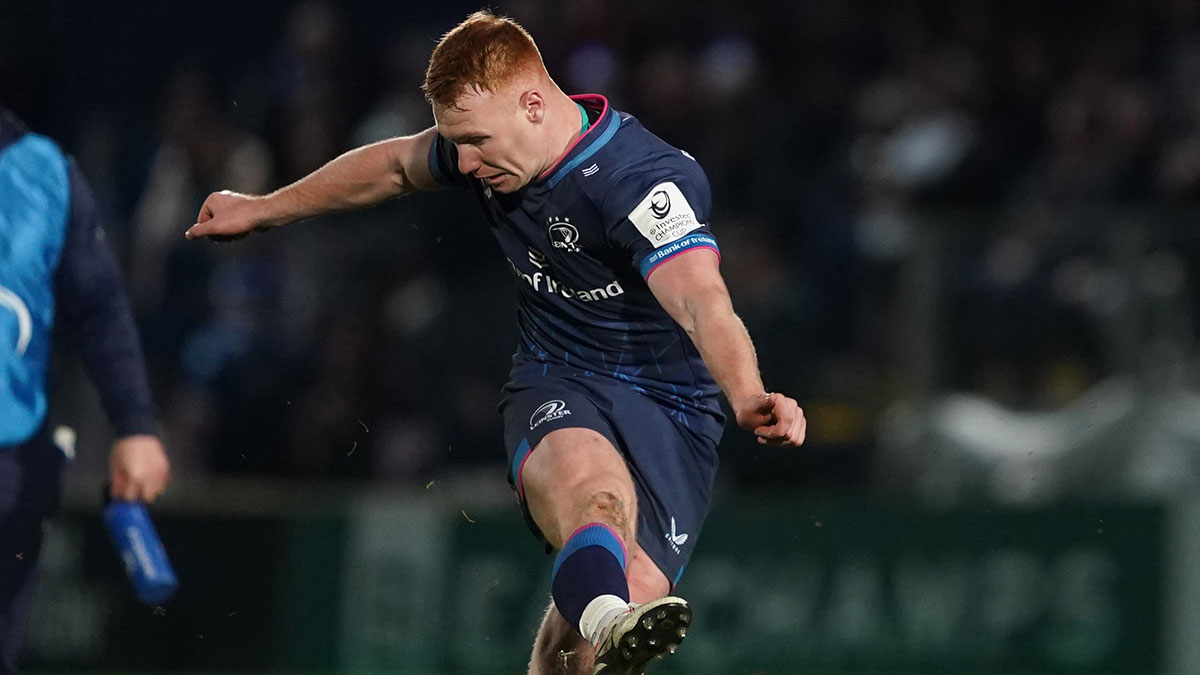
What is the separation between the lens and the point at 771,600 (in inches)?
428

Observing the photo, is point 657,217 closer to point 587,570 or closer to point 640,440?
point 640,440

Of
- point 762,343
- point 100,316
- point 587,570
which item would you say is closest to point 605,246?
point 587,570

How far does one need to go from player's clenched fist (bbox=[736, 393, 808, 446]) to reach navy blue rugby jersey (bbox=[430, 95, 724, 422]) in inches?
26.1

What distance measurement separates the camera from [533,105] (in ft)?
17.3

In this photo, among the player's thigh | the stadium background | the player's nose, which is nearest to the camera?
the player's thigh

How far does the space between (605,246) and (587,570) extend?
932 mm

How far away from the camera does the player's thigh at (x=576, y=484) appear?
518cm

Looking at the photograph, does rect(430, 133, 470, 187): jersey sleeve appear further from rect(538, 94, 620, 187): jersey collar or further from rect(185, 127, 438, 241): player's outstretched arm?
rect(538, 94, 620, 187): jersey collar

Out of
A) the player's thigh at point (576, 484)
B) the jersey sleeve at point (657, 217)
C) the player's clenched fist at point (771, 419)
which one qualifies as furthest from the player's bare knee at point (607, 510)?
the player's clenched fist at point (771, 419)

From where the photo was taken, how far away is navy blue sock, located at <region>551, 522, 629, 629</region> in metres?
4.97

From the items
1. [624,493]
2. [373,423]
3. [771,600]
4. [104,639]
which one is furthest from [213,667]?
[624,493]

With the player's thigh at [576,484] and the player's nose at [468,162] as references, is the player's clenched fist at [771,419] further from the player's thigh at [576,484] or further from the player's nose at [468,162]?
the player's nose at [468,162]

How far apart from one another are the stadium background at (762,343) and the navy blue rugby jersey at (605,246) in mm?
5139

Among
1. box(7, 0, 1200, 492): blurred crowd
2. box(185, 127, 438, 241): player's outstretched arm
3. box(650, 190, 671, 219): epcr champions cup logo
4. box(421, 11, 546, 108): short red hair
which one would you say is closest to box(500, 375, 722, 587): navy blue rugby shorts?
box(650, 190, 671, 219): epcr champions cup logo
